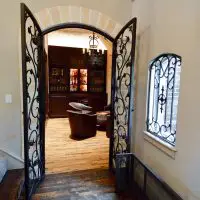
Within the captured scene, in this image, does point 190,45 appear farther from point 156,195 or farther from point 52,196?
point 52,196

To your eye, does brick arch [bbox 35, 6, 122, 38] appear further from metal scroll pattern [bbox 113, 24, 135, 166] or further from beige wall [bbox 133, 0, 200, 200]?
beige wall [bbox 133, 0, 200, 200]

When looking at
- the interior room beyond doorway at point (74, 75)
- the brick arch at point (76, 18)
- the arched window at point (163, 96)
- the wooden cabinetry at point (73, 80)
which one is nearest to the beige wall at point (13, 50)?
the brick arch at point (76, 18)

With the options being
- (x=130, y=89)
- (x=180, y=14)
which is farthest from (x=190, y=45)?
(x=130, y=89)

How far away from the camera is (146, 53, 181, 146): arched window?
222 cm

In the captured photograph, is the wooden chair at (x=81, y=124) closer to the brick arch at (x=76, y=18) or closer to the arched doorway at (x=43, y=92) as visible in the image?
the arched doorway at (x=43, y=92)

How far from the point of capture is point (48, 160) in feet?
12.2

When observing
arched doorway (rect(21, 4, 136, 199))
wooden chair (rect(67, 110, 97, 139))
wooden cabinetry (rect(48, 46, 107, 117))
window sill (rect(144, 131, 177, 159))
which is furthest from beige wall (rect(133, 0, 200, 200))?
wooden cabinetry (rect(48, 46, 107, 117))

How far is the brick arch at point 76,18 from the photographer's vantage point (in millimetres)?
2785

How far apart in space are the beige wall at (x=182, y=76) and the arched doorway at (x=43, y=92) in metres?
0.29

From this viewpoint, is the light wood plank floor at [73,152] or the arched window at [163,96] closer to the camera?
the arched window at [163,96]

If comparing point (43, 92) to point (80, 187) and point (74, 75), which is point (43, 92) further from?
point (74, 75)

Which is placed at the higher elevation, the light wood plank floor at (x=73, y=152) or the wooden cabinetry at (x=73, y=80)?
the wooden cabinetry at (x=73, y=80)

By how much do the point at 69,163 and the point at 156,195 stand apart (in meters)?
1.80

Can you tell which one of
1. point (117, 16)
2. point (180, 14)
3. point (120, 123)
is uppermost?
point (117, 16)
